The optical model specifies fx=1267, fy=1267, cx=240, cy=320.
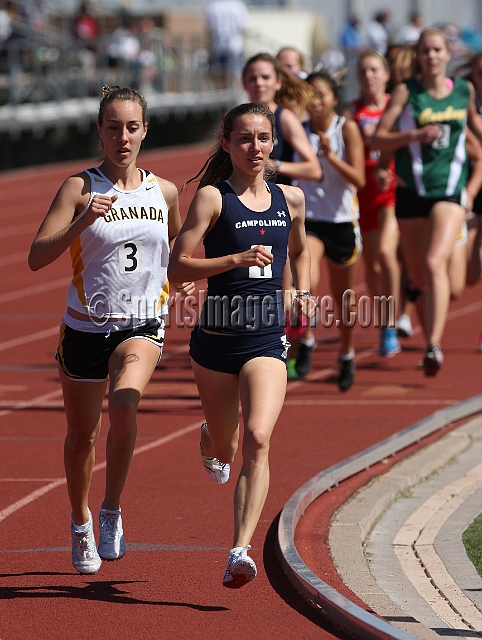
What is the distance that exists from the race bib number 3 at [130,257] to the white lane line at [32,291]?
9.43 m

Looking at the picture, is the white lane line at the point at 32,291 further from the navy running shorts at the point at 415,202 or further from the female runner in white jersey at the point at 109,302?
the female runner in white jersey at the point at 109,302

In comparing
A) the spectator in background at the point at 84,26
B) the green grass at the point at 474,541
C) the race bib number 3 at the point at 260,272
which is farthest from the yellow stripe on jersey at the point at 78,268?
the spectator in background at the point at 84,26

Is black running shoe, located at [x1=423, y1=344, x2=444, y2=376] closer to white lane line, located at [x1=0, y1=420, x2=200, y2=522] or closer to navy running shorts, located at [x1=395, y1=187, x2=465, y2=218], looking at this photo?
navy running shorts, located at [x1=395, y1=187, x2=465, y2=218]

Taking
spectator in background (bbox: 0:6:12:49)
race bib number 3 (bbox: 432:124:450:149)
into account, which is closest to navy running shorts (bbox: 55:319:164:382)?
race bib number 3 (bbox: 432:124:450:149)

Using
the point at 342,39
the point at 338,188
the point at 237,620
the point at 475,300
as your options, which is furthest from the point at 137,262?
the point at 342,39

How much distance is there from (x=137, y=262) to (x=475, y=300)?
9.09m

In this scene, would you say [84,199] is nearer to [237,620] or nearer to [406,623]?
[237,620]

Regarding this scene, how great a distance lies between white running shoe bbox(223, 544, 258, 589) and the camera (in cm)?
469

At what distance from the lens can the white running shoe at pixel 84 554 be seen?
207 inches

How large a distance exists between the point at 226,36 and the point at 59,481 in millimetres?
25774

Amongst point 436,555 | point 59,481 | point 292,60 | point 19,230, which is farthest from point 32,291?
point 436,555

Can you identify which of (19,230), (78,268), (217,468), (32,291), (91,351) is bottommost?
(19,230)

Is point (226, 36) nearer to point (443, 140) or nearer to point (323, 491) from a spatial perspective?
point (443, 140)

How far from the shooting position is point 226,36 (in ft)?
104
